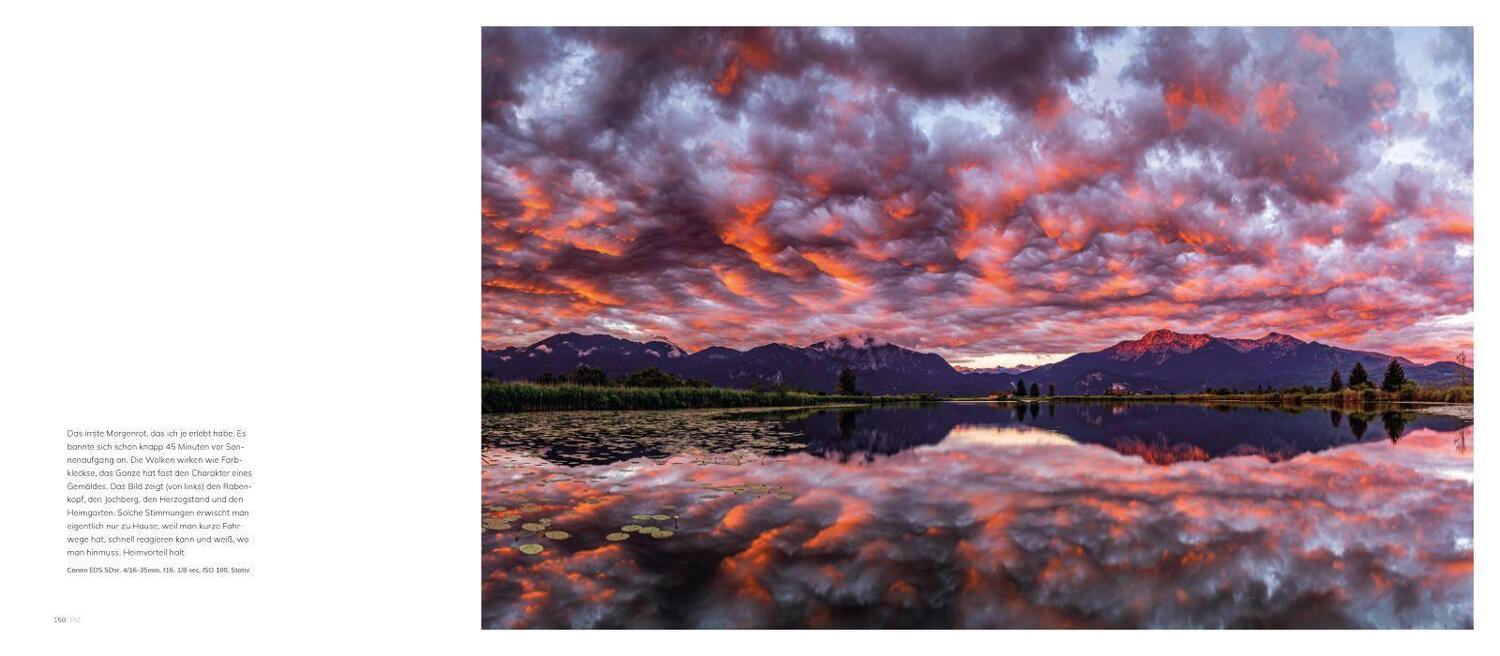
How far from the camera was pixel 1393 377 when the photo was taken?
5.52m

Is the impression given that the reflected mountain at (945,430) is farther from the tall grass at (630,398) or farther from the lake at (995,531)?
the tall grass at (630,398)

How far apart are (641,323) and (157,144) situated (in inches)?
153

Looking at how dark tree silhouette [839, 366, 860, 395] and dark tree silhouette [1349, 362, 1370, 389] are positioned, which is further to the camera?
dark tree silhouette [839, 366, 860, 395]

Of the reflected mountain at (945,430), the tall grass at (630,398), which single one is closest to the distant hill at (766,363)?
the tall grass at (630,398)

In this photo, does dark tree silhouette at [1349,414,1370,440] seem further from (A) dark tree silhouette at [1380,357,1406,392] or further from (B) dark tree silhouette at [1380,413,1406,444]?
(A) dark tree silhouette at [1380,357,1406,392]

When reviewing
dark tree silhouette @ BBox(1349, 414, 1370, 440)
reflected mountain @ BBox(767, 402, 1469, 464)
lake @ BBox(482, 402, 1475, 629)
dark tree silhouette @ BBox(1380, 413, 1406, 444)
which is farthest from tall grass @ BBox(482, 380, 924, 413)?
dark tree silhouette @ BBox(1380, 413, 1406, 444)

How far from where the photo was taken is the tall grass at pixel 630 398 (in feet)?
24.0

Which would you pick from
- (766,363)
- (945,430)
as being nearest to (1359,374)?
(945,430)

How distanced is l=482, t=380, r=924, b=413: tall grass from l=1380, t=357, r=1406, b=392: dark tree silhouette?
178 inches

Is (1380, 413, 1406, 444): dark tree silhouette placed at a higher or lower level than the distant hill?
lower

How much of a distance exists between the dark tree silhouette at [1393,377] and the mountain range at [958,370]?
0.15 feet

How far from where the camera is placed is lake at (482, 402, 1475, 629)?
11.5ft

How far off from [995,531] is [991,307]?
267 centimetres
